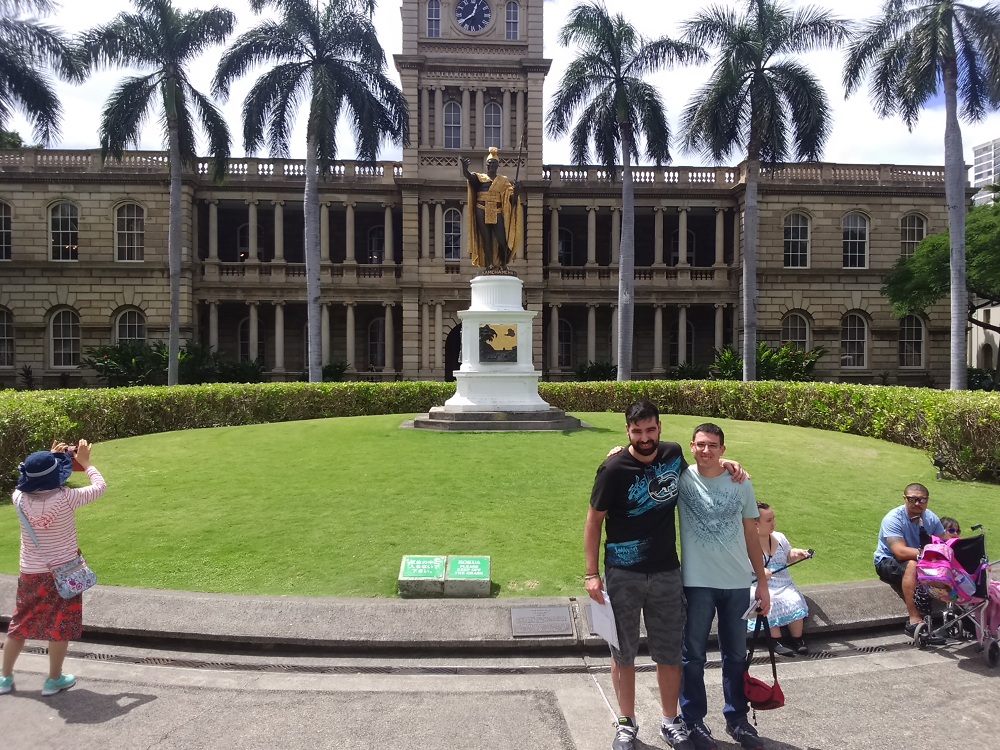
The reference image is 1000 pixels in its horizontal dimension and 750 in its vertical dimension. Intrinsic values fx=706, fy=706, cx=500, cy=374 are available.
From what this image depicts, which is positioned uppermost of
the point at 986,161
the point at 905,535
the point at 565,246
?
the point at 986,161

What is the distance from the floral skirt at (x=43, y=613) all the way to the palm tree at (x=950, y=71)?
19977 mm

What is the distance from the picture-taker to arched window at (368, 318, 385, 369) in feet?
105

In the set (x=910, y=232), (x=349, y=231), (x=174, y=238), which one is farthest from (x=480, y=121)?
(x=910, y=232)

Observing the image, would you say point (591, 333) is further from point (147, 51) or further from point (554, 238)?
point (147, 51)

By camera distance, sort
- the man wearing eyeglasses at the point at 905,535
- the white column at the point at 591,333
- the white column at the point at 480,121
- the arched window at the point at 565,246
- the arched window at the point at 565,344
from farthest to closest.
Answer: the arched window at the point at 565,246, the arched window at the point at 565,344, the white column at the point at 591,333, the white column at the point at 480,121, the man wearing eyeglasses at the point at 905,535

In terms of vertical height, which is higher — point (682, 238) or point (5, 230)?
point (5, 230)

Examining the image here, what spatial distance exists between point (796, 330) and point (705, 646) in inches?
1190

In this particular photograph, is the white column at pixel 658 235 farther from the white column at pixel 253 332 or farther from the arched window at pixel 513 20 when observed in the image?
the white column at pixel 253 332

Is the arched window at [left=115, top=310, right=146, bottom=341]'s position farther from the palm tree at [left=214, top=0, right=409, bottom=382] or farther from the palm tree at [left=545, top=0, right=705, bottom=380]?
the palm tree at [left=545, top=0, right=705, bottom=380]

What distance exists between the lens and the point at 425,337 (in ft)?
97.1

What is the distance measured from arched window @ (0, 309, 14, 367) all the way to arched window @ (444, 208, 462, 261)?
60.4 ft

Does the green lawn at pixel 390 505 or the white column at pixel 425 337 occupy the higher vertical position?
the white column at pixel 425 337

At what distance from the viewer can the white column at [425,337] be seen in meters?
29.5

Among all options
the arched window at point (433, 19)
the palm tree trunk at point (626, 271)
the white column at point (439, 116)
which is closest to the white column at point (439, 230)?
the white column at point (439, 116)
